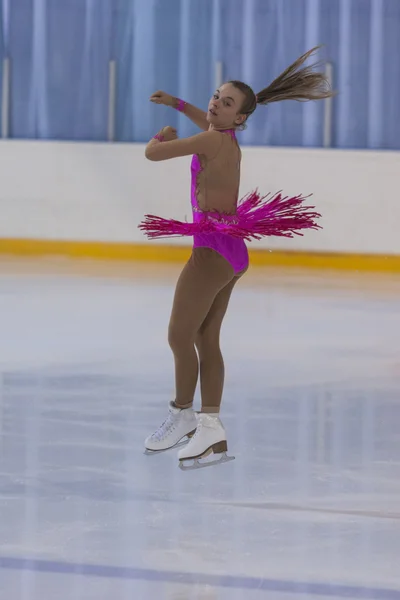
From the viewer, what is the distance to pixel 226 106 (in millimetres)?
3777

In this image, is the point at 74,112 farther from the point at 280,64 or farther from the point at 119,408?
the point at 119,408

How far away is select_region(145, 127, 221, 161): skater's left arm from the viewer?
362cm

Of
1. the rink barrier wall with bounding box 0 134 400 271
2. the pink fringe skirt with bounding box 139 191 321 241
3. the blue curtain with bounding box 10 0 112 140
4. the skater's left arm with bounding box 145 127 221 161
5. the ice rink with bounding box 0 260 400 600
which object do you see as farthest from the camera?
the blue curtain with bounding box 10 0 112 140

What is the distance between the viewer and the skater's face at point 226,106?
149 inches

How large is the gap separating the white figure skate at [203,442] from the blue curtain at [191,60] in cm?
646

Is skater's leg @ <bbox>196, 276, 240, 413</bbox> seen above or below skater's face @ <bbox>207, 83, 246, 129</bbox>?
below

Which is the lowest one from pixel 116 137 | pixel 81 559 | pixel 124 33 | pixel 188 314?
pixel 81 559

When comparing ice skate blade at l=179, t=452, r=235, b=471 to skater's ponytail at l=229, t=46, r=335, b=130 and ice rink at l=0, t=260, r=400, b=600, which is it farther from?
skater's ponytail at l=229, t=46, r=335, b=130

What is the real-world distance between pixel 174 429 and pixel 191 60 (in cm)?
671

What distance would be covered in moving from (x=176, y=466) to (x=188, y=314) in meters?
0.44

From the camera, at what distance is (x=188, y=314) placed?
374 centimetres

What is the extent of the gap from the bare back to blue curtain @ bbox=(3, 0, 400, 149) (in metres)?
6.35

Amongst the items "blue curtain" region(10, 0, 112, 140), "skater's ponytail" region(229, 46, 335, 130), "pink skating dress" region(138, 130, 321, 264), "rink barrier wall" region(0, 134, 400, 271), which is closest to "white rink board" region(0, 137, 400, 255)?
"rink barrier wall" region(0, 134, 400, 271)

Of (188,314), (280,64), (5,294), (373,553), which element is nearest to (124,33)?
(280,64)
